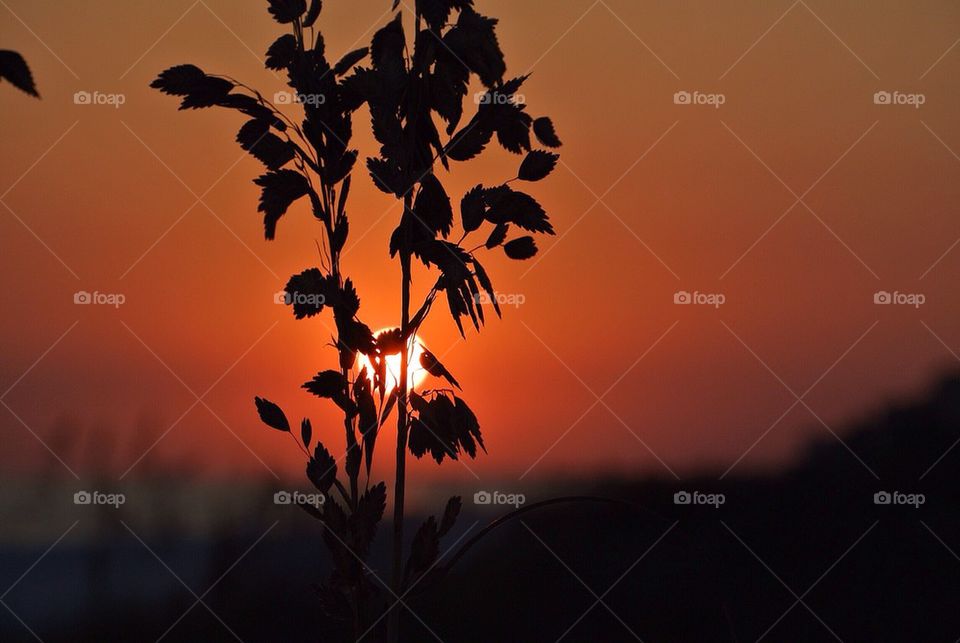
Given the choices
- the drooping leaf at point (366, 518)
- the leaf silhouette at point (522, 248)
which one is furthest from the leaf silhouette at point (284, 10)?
the drooping leaf at point (366, 518)

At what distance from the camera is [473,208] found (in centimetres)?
179

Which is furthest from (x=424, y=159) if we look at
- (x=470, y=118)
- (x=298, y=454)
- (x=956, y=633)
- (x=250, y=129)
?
(x=956, y=633)

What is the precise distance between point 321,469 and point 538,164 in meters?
0.74

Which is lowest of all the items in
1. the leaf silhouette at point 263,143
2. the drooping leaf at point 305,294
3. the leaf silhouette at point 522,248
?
the drooping leaf at point 305,294

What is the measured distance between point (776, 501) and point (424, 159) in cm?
153

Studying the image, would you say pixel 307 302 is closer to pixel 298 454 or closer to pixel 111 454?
pixel 298 454

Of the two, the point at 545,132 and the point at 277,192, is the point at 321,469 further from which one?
the point at 545,132

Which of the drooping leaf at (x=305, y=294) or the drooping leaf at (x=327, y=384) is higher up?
the drooping leaf at (x=305, y=294)

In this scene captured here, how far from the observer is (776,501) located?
2.64 metres

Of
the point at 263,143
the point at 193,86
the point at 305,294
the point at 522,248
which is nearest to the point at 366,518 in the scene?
the point at 305,294

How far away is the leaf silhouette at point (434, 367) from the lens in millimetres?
1803

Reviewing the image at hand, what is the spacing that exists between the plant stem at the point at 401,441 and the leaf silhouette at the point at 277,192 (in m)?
0.22

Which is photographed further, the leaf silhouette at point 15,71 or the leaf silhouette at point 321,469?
the leaf silhouette at point 321,469

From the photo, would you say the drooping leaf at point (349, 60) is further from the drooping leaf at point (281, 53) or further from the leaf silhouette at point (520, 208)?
the leaf silhouette at point (520, 208)
